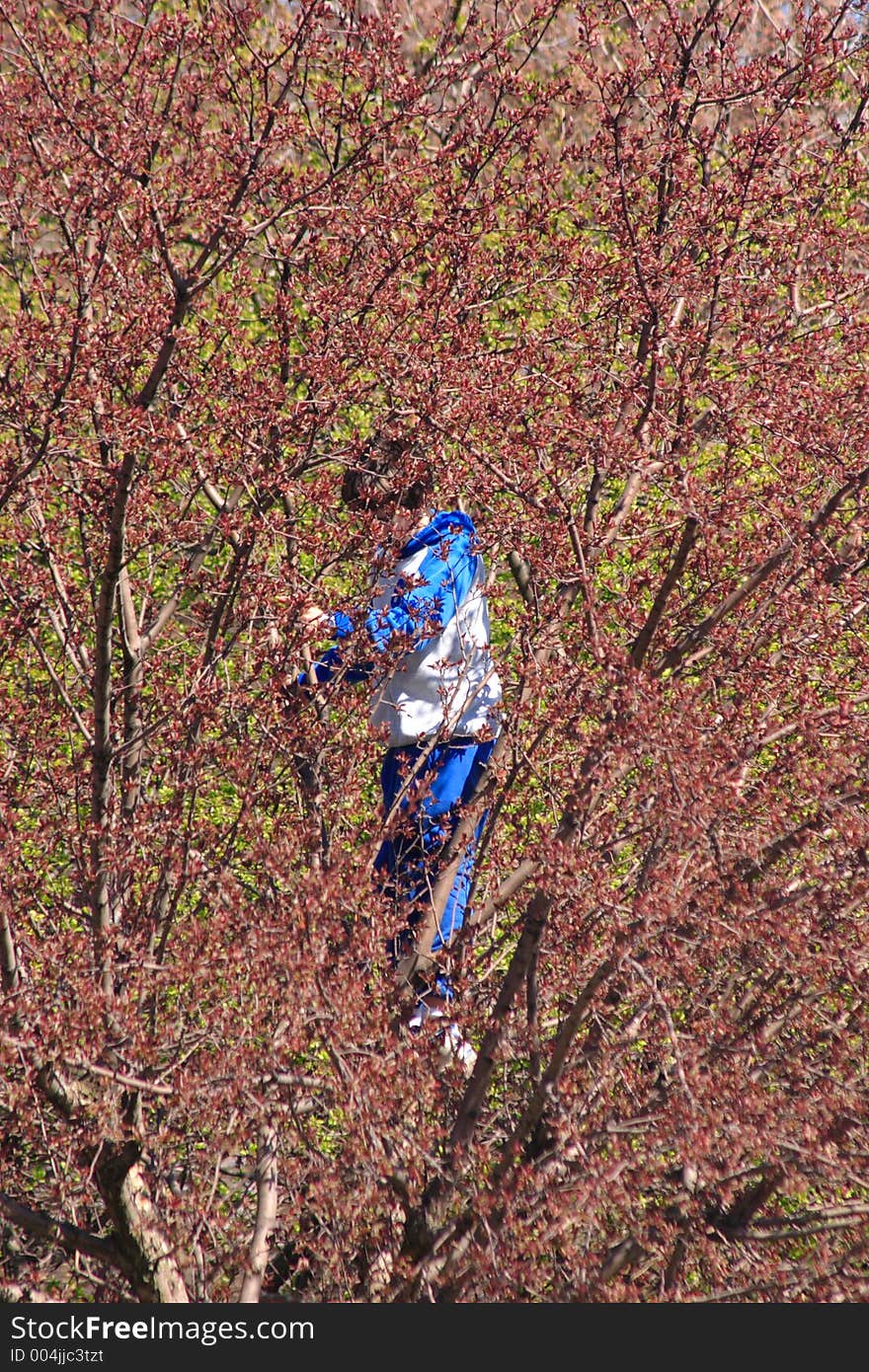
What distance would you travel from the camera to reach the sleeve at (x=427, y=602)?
10.4 feet

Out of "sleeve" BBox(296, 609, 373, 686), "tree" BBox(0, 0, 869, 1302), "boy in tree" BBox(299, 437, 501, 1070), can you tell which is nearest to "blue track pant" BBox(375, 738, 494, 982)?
"boy in tree" BBox(299, 437, 501, 1070)

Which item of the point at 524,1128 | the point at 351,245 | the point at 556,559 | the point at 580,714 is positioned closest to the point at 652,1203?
the point at 524,1128

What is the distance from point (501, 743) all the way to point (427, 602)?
41cm

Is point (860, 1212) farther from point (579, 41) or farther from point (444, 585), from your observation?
point (579, 41)

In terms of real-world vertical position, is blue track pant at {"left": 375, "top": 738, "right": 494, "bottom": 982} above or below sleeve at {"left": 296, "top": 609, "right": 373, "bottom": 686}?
below

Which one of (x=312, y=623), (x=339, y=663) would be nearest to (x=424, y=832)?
(x=339, y=663)

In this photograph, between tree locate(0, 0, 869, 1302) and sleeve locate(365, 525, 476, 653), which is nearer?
tree locate(0, 0, 869, 1302)

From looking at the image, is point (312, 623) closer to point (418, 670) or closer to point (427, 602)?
point (427, 602)

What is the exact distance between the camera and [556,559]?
3.25 meters

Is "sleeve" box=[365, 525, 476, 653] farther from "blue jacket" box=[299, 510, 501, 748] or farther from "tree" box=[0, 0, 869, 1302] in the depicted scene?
"tree" box=[0, 0, 869, 1302]

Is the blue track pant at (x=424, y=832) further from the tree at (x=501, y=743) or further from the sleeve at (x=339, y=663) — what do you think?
the sleeve at (x=339, y=663)

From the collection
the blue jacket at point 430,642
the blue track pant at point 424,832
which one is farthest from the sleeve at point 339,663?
the blue track pant at point 424,832

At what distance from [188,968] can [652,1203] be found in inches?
55.0

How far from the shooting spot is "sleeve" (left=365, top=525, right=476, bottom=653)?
3.18 metres
